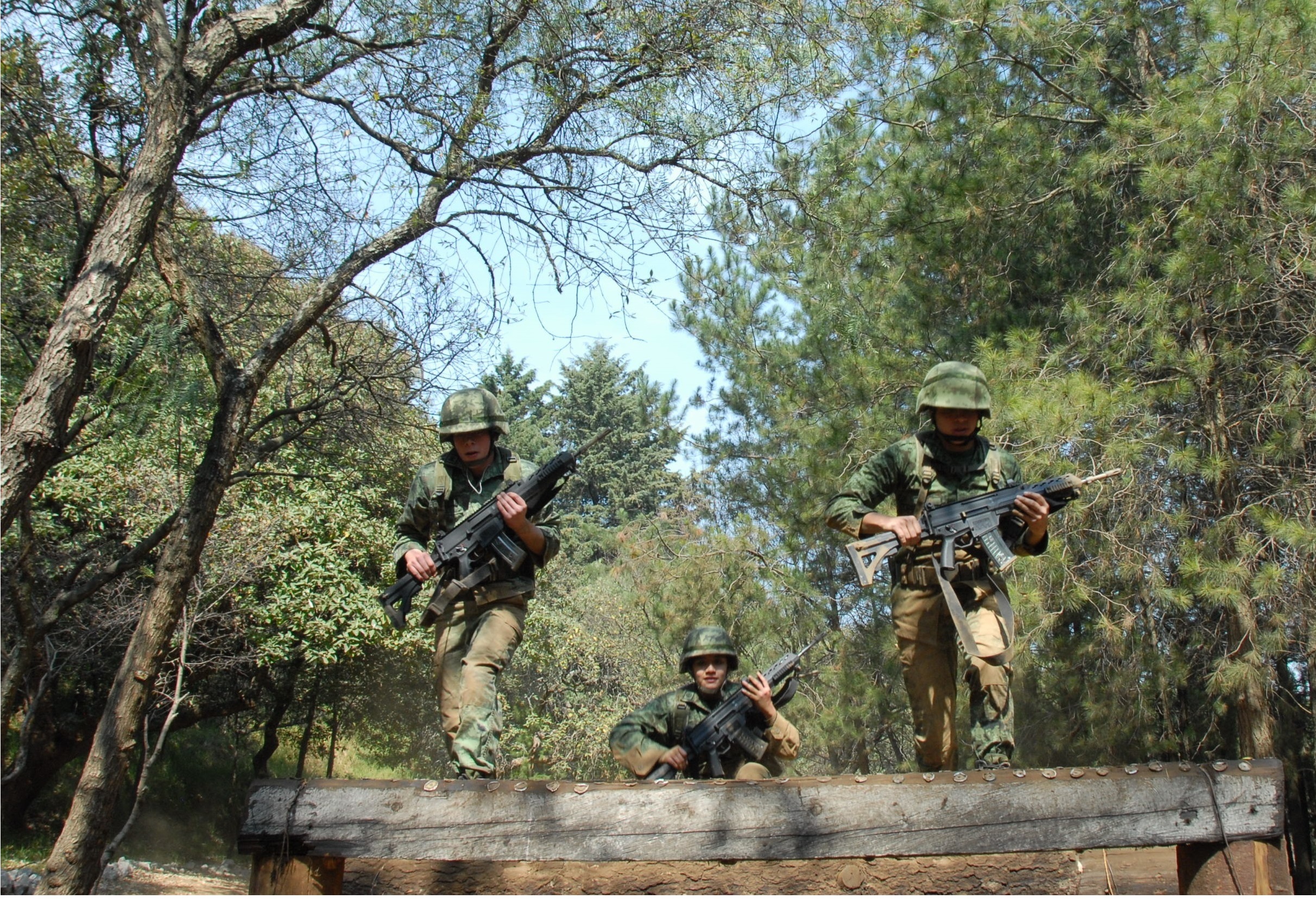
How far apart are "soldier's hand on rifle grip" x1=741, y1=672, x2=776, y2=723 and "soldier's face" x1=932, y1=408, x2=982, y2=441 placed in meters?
1.60

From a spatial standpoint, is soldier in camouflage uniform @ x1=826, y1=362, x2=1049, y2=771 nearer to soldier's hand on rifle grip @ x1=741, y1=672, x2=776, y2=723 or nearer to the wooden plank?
the wooden plank

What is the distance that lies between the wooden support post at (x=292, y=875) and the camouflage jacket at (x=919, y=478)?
8.31 feet

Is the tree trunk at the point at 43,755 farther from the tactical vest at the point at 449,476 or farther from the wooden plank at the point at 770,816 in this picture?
the wooden plank at the point at 770,816

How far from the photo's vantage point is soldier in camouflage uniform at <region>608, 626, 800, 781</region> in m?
5.73

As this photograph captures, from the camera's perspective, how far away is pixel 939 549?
4.84 metres

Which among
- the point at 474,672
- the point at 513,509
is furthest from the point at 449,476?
the point at 474,672

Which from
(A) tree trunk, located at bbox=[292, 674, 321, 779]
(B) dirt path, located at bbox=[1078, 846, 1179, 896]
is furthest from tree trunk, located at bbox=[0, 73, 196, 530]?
(A) tree trunk, located at bbox=[292, 674, 321, 779]

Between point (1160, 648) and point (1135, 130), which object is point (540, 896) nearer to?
point (1160, 648)

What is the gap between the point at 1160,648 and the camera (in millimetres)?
9914

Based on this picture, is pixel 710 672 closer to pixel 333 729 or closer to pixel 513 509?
pixel 513 509

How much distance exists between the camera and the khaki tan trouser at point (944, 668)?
4570 millimetres

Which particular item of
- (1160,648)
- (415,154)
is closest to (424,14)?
(415,154)

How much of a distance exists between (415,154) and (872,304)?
18.8 ft

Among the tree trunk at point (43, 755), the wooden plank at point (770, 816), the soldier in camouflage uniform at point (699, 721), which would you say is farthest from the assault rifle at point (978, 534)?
the tree trunk at point (43, 755)
